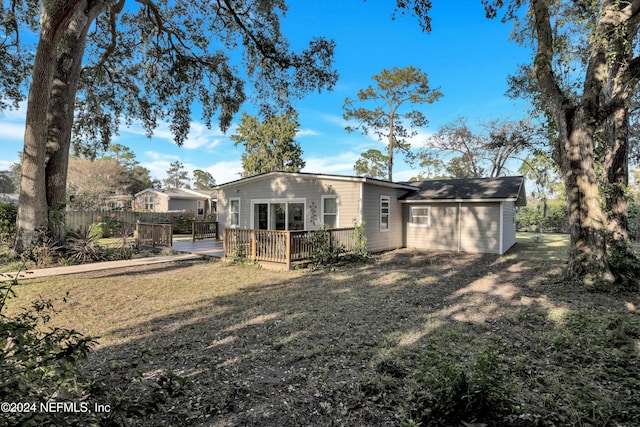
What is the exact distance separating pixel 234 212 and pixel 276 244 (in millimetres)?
6575

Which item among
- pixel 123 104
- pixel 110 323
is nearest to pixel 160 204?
pixel 123 104

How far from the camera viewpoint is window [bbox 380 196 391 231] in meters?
13.2

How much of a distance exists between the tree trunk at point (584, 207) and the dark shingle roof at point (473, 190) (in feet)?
16.9

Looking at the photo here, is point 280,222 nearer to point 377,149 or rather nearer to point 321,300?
point 321,300

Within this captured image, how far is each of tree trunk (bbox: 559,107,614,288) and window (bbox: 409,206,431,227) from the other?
23.2ft

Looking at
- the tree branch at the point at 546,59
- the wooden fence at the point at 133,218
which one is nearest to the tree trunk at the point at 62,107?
the wooden fence at the point at 133,218

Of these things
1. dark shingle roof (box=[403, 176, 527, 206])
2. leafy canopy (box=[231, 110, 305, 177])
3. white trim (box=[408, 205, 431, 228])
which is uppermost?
leafy canopy (box=[231, 110, 305, 177])

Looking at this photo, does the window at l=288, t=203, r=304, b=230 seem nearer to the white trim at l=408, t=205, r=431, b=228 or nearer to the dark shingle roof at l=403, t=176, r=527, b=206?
the dark shingle roof at l=403, t=176, r=527, b=206

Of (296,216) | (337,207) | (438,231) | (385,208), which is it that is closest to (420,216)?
(438,231)

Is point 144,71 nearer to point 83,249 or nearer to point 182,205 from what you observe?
point 83,249

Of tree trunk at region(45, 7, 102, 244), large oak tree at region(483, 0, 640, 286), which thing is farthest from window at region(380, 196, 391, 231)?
tree trunk at region(45, 7, 102, 244)

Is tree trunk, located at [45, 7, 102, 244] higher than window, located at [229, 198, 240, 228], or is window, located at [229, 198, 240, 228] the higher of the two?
tree trunk, located at [45, 7, 102, 244]

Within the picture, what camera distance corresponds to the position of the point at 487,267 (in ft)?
32.5

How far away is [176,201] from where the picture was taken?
96.8 ft
